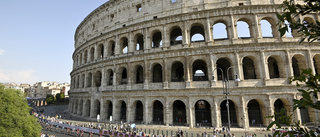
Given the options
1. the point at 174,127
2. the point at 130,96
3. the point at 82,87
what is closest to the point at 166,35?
the point at 130,96

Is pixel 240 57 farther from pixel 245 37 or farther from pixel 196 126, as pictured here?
pixel 196 126

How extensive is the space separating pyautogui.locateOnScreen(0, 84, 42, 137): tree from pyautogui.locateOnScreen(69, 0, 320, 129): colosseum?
8230 mm

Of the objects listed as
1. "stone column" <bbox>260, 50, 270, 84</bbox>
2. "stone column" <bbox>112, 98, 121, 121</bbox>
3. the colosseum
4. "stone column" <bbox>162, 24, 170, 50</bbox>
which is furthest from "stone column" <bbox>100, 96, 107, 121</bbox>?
"stone column" <bbox>260, 50, 270, 84</bbox>

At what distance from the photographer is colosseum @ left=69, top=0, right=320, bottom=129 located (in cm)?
1747

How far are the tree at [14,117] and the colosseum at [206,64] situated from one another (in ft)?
27.0

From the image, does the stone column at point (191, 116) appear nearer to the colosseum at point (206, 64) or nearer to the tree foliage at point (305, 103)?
the colosseum at point (206, 64)

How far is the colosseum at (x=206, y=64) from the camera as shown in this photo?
17.5 m

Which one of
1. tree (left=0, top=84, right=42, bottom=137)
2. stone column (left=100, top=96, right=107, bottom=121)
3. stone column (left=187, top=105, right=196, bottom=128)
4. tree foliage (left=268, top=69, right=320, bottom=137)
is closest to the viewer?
tree foliage (left=268, top=69, right=320, bottom=137)

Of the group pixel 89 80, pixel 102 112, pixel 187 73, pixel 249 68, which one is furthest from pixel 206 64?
pixel 89 80

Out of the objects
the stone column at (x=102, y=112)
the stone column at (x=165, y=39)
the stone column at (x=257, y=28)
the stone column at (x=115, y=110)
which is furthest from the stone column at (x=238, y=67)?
the stone column at (x=102, y=112)

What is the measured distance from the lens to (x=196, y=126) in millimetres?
18172

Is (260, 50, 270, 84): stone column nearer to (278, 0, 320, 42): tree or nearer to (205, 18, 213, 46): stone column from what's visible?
(205, 18, 213, 46): stone column

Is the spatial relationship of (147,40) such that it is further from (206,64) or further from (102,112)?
(102,112)

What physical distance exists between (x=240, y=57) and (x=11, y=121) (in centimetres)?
2193
